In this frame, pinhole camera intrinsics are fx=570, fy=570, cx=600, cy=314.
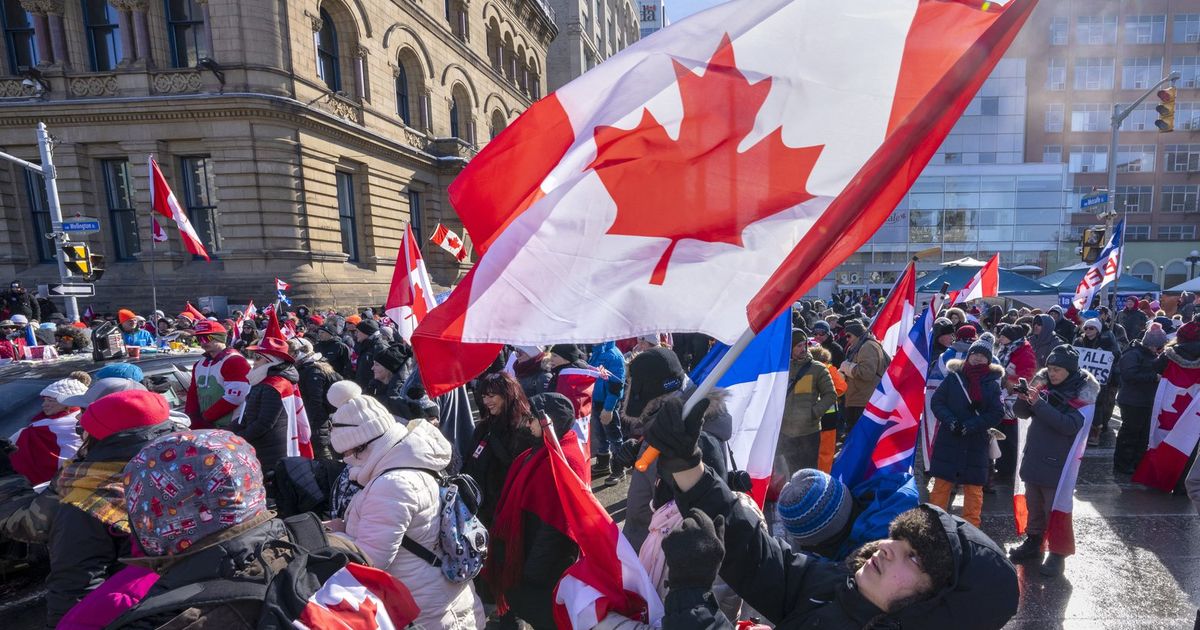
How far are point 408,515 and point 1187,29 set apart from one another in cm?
5899

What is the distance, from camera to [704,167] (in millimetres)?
2426

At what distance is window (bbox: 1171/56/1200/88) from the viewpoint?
130 feet

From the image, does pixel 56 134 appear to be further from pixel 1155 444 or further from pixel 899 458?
pixel 1155 444

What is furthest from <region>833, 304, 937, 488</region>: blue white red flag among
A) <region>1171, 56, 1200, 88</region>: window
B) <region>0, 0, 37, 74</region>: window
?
<region>1171, 56, 1200, 88</region>: window

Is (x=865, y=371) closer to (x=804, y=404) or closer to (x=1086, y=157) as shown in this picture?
(x=804, y=404)

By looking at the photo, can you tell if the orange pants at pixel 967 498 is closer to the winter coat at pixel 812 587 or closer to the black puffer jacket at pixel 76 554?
the winter coat at pixel 812 587

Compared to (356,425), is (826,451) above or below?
below

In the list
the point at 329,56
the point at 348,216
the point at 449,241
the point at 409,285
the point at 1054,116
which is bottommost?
the point at 409,285

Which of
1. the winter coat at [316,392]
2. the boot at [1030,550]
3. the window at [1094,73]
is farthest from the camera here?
the window at [1094,73]

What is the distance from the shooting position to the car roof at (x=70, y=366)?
5.29m

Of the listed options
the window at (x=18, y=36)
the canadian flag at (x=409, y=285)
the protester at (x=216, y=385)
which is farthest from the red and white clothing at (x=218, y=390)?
the window at (x=18, y=36)

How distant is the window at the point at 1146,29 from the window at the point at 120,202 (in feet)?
186

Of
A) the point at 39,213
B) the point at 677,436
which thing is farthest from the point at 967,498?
the point at 39,213

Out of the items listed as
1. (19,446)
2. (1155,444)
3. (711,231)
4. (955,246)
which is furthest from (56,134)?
(955,246)
